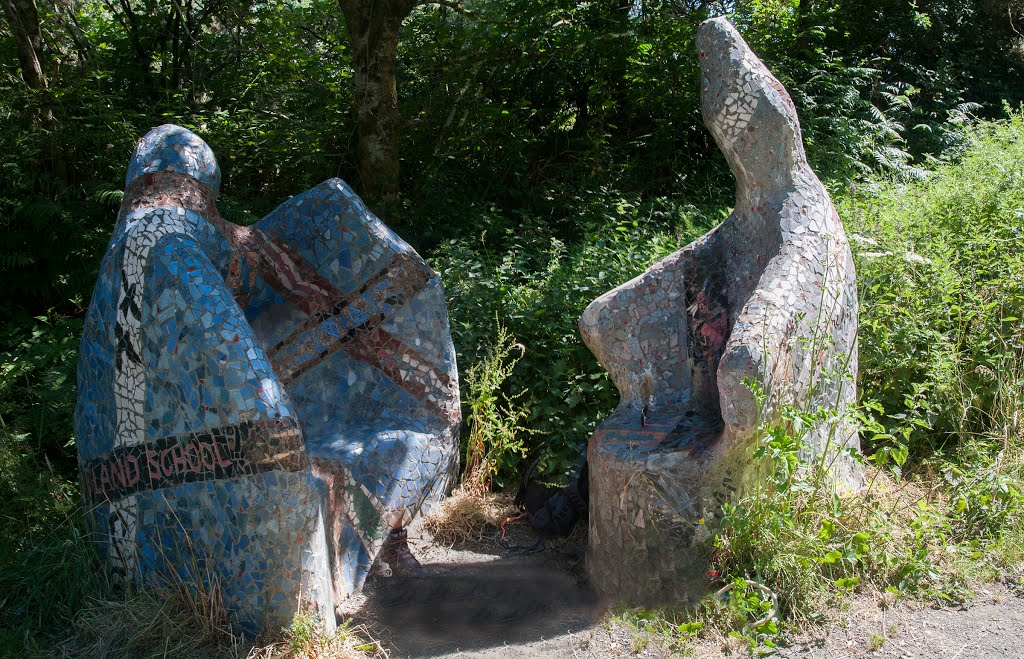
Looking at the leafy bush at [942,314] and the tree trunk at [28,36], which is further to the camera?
the tree trunk at [28,36]

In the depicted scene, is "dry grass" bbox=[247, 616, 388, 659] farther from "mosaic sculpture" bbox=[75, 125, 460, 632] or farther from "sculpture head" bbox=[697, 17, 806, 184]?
"sculpture head" bbox=[697, 17, 806, 184]

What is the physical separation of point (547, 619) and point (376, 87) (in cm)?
409

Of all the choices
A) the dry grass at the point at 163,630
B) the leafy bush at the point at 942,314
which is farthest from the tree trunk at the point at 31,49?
the leafy bush at the point at 942,314

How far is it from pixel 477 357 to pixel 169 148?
1.83 m

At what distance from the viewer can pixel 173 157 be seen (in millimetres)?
3449

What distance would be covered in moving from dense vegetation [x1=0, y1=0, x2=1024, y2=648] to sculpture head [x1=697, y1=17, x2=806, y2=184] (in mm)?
867

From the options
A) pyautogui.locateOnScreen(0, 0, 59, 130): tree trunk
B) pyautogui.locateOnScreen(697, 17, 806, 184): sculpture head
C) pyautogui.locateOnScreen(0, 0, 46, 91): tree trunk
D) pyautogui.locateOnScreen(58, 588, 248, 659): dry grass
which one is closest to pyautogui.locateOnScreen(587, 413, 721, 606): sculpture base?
pyautogui.locateOnScreen(697, 17, 806, 184): sculpture head

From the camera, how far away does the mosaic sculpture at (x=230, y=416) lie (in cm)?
282

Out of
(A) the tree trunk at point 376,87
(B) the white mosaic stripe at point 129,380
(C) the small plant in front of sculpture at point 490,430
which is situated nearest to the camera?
(B) the white mosaic stripe at point 129,380

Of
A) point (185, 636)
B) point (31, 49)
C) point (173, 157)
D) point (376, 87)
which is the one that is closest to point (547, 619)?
point (185, 636)

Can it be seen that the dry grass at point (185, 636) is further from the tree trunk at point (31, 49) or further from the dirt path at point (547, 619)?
the tree trunk at point (31, 49)

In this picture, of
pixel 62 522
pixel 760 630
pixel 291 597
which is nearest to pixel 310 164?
pixel 62 522

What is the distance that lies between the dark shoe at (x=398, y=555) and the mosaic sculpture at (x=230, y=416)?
31 mm

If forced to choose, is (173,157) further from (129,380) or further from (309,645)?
(309,645)
